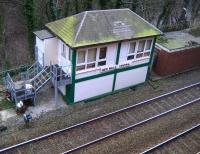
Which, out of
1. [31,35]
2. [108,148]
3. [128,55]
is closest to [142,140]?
[108,148]

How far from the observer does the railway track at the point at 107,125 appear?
1380 centimetres

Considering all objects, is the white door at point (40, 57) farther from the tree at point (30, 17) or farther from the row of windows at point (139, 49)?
the row of windows at point (139, 49)

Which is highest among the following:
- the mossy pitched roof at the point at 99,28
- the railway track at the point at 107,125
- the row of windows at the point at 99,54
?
the mossy pitched roof at the point at 99,28

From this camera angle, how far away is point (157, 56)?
2103 centimetres

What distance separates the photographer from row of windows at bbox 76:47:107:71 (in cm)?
1594

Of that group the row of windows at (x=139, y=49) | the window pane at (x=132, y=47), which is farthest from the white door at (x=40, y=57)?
the window pane at (x=132, y=47)

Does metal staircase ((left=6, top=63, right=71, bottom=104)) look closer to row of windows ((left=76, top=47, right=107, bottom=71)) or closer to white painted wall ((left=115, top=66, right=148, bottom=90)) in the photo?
row of windows ((left=76, top=47, right=107, bottom=71))

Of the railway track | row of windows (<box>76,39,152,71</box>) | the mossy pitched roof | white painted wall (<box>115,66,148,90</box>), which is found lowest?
the railway track

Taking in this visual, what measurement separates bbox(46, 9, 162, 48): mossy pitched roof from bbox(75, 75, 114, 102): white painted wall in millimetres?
2425

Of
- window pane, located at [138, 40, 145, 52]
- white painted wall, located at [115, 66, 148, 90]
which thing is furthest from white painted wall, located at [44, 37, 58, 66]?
window pane, located at [138, 40, 145, 52]

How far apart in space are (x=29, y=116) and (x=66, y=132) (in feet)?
6.40

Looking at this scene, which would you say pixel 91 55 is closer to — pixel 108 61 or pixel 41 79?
pixel 108 61

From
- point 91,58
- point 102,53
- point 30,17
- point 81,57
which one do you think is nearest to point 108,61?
point 102,53

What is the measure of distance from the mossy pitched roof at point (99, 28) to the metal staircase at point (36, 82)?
189cm
